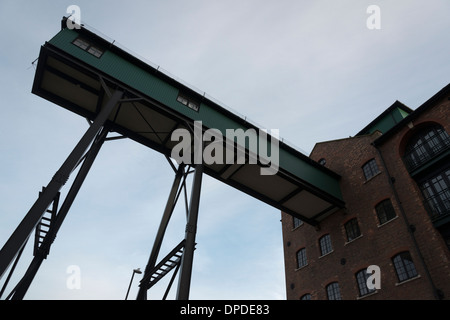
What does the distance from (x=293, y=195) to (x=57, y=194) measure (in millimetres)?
12059

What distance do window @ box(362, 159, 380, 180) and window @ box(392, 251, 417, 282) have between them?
15.7 ft

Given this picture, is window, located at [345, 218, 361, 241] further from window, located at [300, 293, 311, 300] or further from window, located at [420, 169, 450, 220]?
window, located at [300, 293, 311, 300]

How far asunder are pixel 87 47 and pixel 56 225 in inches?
286

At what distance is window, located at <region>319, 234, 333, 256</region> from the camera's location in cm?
1731

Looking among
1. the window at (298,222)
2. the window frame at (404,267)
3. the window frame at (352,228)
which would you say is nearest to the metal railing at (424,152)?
the window frame at (352,228)

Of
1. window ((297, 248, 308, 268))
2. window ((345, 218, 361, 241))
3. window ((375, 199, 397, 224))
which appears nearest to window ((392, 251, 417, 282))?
window ((375, 199, 397, 224))

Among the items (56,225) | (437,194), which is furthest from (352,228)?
(56,225)

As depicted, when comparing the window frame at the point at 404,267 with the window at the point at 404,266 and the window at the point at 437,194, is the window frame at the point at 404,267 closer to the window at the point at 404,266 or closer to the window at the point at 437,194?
the window at the point at 404,266

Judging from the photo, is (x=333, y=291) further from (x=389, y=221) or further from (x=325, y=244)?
(x=389, y=221)

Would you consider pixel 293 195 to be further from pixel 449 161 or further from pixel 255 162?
pixel 449 161

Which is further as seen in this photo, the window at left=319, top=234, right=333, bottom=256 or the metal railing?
the window at left=319, top=234, right=333, bottom=256

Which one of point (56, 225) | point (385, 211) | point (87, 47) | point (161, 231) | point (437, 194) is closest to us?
point (56, 225)

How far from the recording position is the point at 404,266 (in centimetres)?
1291
